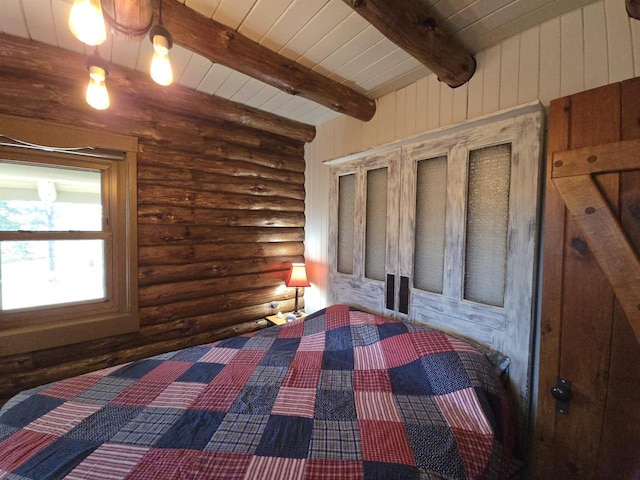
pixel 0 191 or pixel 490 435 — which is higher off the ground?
pixel 0 191

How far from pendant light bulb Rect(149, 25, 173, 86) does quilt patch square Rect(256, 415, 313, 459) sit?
5.05ft

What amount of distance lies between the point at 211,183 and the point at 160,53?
5.26ft

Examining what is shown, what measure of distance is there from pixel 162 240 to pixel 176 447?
1.81 metres

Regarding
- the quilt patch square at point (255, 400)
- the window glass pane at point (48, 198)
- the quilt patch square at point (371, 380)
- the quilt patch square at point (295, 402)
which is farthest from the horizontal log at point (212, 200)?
the quilt patch square at point (371, 380)

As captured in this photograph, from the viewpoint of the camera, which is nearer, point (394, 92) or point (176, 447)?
point (176, 447)

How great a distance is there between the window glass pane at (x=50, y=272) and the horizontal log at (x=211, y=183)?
0.72 meters

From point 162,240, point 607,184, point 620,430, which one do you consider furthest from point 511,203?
point 162,240

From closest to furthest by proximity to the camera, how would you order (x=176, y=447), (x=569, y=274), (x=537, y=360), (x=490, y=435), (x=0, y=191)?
(x=176, y=447) < (x=490, y=435) < (x=569, y=274) < (x=537, y=360) < (x=0, y=191)

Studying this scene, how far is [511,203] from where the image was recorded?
156 centimetres

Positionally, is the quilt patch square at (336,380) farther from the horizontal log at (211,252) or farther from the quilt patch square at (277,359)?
the horizontal log at (211,252)

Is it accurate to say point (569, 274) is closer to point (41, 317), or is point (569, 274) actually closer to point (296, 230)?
point (296, 230)

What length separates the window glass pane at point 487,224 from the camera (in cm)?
163

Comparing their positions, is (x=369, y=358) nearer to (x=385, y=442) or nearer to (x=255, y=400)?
(x=385, y=442)

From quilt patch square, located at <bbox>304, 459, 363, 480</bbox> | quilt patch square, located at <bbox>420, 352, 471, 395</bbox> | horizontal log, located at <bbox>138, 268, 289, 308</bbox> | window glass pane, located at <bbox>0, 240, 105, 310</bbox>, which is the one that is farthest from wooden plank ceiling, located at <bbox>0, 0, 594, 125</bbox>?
quilt patch square, located at <bbox>304, 459, 363, 480</bbox>
